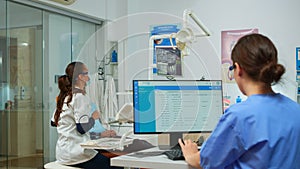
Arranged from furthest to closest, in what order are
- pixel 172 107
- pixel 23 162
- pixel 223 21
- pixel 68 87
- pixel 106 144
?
1. pixel 223 21
2. pixel 23 162
3. pixel 68 87
4. pixel 106 144
5. pixel 172 107

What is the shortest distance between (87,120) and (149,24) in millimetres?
2634

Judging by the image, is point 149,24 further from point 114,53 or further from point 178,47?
point 178,47

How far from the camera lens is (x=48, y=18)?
13.1 ft

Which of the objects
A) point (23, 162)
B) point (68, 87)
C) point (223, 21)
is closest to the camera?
point (68, 87)

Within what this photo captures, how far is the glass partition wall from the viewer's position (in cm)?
357

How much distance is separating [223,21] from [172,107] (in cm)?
282

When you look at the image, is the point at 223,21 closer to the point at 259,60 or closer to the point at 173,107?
the point at 173,107

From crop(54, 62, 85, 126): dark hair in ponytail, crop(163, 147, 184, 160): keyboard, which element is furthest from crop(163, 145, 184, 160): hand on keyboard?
crop(54, 62, 85, 126): dark hair in ponytail

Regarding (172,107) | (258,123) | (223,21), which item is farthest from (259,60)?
(223,21)

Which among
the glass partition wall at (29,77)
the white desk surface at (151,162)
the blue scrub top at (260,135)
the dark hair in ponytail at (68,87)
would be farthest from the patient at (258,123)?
the glass partition wall at (29,77)

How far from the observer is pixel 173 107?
184cm

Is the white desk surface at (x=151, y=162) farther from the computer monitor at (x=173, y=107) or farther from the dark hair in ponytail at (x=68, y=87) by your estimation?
the dark hair in ponytail at (x=68, y=87)

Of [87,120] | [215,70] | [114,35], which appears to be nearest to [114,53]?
[114,35]

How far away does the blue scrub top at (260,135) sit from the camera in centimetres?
117
